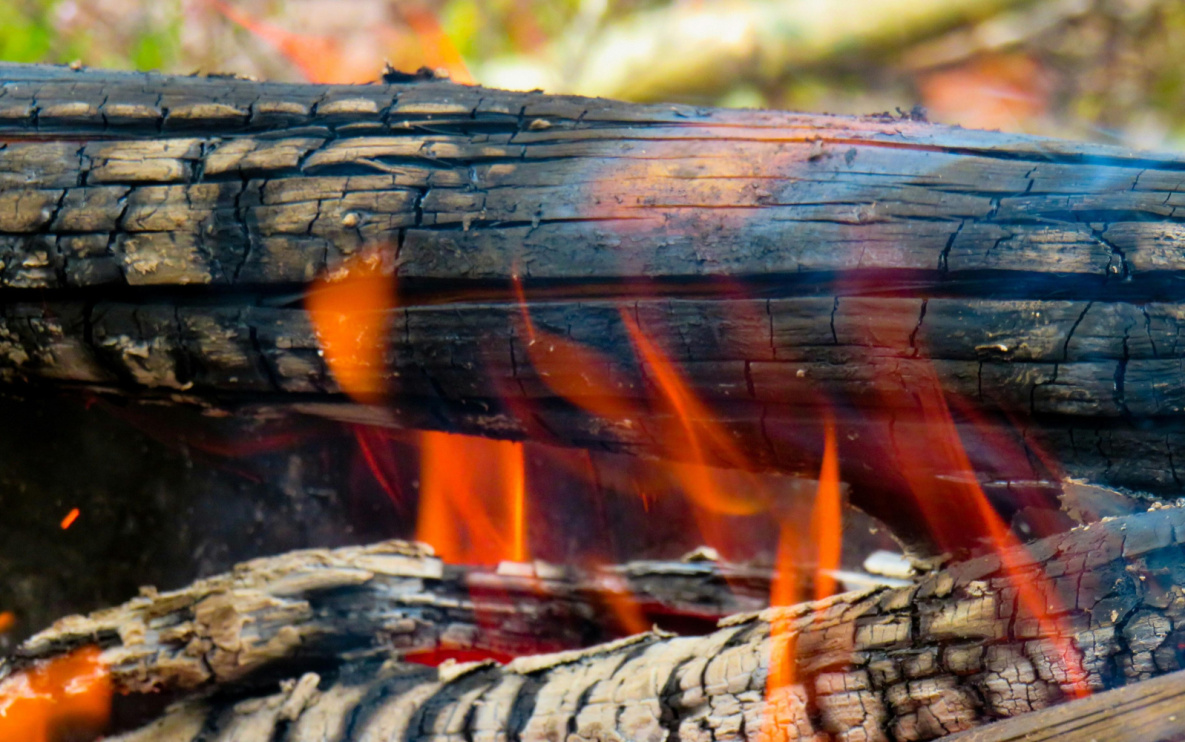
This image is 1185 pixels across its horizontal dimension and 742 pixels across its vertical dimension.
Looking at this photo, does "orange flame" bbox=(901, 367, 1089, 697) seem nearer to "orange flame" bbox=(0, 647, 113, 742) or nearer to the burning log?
the burning log

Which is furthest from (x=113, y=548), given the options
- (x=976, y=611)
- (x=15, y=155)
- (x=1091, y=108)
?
(x=1091, y=108)

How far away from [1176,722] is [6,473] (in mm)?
2437

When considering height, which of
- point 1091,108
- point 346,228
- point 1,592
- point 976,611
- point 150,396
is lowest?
point 976,611

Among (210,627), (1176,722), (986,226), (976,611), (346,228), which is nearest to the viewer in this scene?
(1176,722)

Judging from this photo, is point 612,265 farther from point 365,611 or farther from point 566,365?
point 365,611

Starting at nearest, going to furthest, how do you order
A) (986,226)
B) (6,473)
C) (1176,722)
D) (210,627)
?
(1176,722) → (986,226) → (210,627) → (6,473)

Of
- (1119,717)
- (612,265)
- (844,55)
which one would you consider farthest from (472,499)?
(844,55)

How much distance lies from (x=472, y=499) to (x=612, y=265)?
1321mm

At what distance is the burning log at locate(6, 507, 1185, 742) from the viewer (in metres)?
1.20

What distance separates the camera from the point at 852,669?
137cm

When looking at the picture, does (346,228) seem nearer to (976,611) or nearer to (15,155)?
(15,155)

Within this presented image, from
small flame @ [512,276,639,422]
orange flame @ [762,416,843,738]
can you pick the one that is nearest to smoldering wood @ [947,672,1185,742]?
orange flame @ [762,416,843,738]

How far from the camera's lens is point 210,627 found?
6.47 feet

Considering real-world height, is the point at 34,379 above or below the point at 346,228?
below
